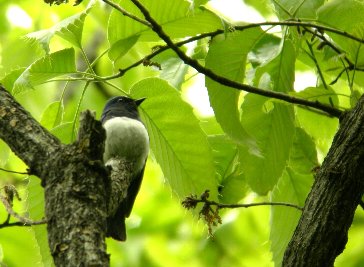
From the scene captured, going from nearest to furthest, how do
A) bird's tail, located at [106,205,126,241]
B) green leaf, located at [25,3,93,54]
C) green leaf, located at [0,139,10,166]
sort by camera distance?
green leaf, located at [25,3,93,54]
green leaf, located at [0,139,10,166]
bird's tail, located at [106,205,126,241]

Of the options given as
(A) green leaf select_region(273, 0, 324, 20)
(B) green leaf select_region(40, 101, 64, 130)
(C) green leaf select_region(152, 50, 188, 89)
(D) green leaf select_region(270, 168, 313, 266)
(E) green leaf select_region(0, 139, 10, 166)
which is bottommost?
(D) green leaf select_region(270, 168, 313, 266)

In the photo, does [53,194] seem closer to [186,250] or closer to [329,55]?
[329,55]

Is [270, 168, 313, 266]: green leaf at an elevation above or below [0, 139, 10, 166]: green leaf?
below

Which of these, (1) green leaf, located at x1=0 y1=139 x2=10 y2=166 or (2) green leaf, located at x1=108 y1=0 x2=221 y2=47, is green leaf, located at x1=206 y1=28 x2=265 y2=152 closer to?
(2) green leaf, located at x1=108 y1=0 x2=221 y2=47

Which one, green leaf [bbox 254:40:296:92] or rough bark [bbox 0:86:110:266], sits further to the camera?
green leaf [bbox 254:40:296:92]

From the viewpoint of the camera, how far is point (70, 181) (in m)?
1.96

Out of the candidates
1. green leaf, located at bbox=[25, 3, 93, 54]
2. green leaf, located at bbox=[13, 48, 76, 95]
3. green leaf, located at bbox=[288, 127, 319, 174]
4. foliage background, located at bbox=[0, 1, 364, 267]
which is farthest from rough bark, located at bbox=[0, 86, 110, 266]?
green leaf, located at bbox=[288, 127, 319, 174]

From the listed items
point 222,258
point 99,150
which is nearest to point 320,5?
point 99,150

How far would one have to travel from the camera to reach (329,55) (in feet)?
9.53

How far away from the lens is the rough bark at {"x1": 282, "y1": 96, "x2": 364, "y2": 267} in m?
2.35

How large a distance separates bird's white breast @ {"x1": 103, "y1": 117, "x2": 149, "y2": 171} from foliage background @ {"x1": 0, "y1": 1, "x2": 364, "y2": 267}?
183 millimetres

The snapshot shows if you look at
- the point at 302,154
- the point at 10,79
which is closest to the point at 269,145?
the point at 302,154

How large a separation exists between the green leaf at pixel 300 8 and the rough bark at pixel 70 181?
3.04 feet

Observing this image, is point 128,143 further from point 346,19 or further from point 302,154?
point 346,19
